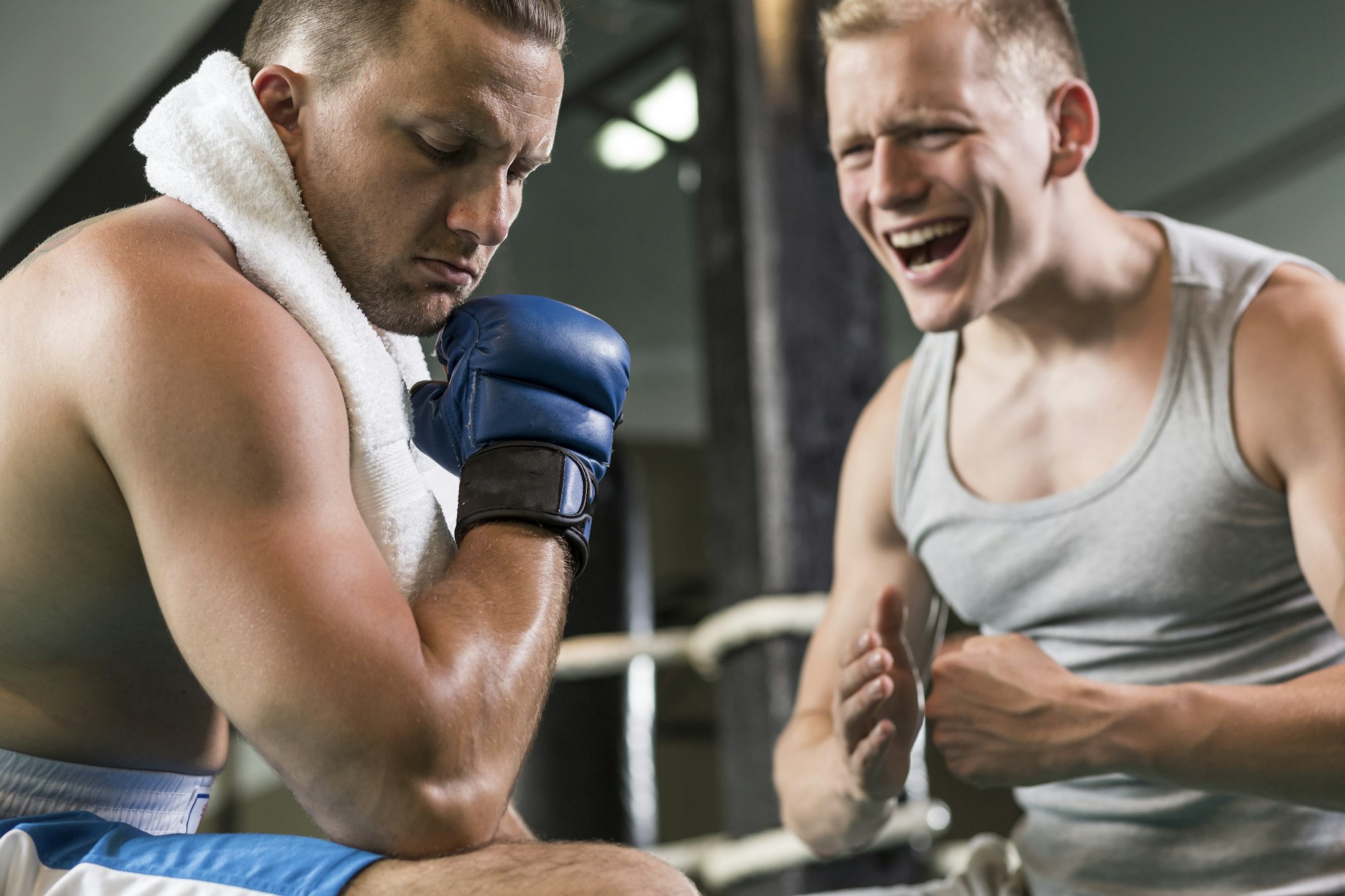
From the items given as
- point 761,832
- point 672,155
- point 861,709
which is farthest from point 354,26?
point 672,155

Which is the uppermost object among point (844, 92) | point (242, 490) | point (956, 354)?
point (844, 92)

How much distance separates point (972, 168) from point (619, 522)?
140cm

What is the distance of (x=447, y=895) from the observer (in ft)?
2.43

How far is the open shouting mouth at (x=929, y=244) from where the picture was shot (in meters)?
1.36

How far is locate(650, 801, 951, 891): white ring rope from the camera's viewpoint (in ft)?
5.66

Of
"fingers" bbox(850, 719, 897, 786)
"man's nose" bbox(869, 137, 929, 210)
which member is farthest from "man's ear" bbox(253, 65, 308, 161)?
"fingers" bbox(850, 719, 897, 786)

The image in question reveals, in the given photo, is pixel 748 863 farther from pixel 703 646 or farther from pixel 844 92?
pixel 844 92

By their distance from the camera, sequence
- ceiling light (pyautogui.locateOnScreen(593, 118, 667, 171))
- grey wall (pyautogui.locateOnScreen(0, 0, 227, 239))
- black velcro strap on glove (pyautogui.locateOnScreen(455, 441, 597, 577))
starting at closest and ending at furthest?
black velcro strap on glove (pyautogui.locateOnScreen(455, 441, 597, 577)) → grey wall (pyautogui.locateOnScreen(0, 0, 227, 239)) → ceiling light (pyautogui.locateOnScreen(593, 118, 667, 171))

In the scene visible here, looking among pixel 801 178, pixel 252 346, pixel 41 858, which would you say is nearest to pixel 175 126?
pixel 252 346

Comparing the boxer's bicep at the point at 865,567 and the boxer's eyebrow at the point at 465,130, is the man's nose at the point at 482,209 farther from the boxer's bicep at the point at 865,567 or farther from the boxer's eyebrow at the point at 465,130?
the boxer's bicep at the point at 865,567

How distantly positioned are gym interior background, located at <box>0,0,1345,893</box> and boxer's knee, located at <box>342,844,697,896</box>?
72 cm

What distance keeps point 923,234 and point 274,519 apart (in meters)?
0.86

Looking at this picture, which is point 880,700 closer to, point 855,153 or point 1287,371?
point 1287,371

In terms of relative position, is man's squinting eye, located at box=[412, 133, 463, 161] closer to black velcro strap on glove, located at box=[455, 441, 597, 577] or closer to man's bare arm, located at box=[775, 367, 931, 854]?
black velcro strap on glove, located at box=[455, 441, 597, 577]
